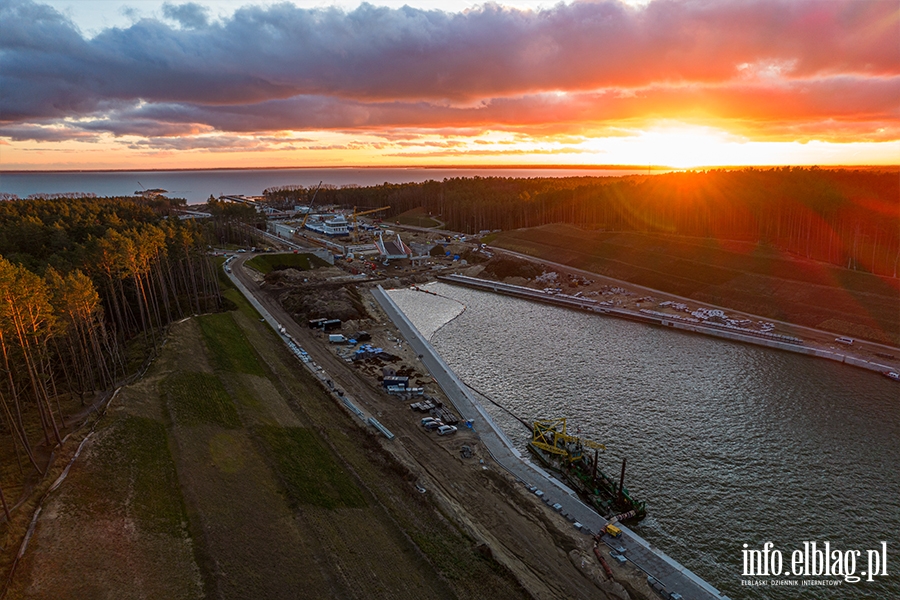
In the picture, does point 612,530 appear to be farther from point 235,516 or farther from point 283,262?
point 283,262

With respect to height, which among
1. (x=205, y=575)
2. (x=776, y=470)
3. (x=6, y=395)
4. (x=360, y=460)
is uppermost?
(x=6, y=395)

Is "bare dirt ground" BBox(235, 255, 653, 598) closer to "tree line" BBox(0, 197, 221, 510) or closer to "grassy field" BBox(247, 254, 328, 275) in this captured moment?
"tree line" BBox(0, 197, 221, 510)

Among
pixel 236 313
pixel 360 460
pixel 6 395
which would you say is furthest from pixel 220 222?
pixel 360 460

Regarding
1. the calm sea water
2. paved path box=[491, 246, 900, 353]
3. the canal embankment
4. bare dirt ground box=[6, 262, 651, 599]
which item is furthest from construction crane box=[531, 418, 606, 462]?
paved path box=[491, 246, 900, 353]

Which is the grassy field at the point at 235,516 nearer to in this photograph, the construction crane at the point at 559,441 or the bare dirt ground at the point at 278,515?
the bare dirt ground at the point at 278,515

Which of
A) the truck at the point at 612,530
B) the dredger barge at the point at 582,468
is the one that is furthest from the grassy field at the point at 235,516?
the dredger barge at the point at 582,468

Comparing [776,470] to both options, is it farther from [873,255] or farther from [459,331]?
[873,255]
